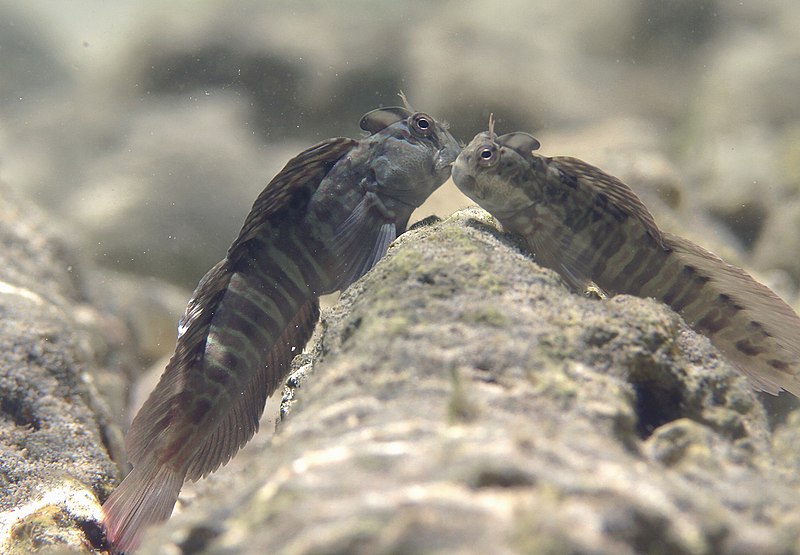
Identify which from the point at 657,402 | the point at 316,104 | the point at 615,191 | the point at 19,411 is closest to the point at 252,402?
the point at 19,411

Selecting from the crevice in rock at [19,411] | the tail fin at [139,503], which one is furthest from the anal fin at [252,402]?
the crevice in rock at [19,411]

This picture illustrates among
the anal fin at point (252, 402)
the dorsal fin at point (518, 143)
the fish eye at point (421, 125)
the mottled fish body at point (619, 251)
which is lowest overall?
the anal fin at point (252, 402)

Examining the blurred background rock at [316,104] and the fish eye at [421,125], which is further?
the blurred background rock at [316,104]

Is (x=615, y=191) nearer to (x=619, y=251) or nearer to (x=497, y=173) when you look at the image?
(x=619, y=251)

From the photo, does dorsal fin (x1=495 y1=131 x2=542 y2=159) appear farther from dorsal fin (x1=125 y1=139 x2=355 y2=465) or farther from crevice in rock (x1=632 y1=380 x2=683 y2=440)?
crevice in rock (x1=632 y1=380 x2=683 y2=440)

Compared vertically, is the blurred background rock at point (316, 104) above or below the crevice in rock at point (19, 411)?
above

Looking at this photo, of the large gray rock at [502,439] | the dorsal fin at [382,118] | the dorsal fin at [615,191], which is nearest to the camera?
the large gray rock at [502,439]

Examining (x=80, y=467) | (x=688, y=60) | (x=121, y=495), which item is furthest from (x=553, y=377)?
(x=688, y=60)

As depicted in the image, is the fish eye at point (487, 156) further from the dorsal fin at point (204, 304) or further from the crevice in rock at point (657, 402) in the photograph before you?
the crevice in rock at point (657, 402)
